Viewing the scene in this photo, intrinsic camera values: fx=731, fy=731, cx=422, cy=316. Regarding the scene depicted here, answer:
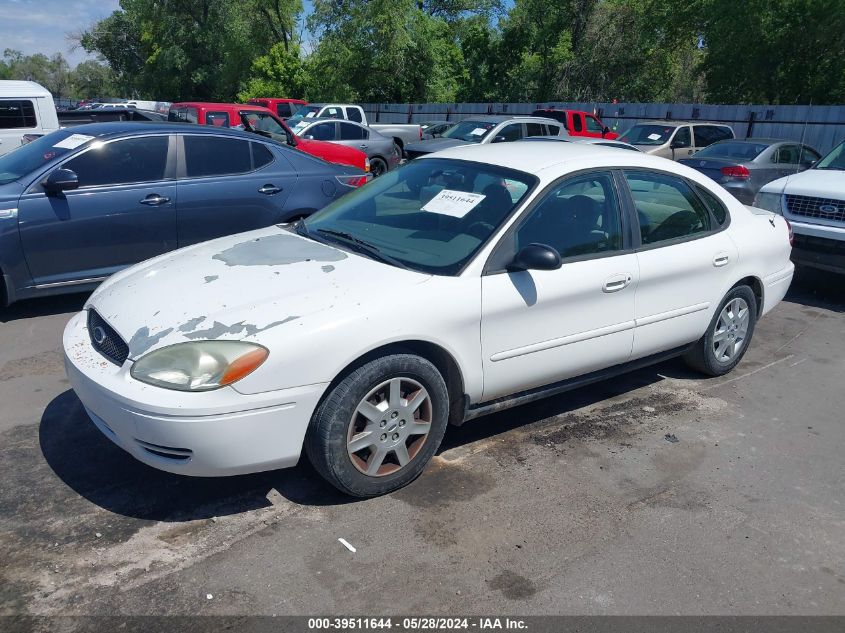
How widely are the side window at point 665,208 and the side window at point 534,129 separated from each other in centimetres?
1214

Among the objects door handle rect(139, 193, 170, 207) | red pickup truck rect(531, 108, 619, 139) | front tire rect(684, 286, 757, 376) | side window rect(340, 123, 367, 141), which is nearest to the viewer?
front tire rect(684, 286, 757, 376)

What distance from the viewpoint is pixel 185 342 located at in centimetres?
317

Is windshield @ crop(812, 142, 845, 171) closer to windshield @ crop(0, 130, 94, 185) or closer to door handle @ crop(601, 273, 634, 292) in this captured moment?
door handle @ crop(601, 273, 634, 292)

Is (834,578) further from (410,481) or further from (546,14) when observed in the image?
(546,14)

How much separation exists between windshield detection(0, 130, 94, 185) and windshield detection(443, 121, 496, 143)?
398 inches

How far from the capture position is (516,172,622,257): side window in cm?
404

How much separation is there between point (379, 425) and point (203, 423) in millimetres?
823

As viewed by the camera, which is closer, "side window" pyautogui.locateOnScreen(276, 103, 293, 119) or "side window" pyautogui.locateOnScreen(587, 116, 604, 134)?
"side window" pyautogui.locateOnScreen(587, 116, 604, 134)

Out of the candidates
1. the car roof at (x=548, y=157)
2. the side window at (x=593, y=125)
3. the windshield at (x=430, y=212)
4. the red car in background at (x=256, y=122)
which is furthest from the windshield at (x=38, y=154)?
the side window at (x=593, y=125)

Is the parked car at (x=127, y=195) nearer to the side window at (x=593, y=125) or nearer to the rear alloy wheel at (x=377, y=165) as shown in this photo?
the rear alloy wheel at (x=377, y=165)

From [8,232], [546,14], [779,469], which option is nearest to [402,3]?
[546,14]

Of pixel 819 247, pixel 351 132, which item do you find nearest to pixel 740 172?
pixel 819 247

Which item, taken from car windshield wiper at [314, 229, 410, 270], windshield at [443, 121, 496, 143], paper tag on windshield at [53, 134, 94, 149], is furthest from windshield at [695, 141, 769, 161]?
paper tag on windshield at [53, 134, 94, 149]

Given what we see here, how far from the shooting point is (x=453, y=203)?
4191 mm
